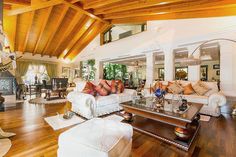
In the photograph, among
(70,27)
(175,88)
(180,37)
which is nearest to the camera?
(175,88)

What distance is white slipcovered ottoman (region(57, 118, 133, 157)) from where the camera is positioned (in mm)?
1200

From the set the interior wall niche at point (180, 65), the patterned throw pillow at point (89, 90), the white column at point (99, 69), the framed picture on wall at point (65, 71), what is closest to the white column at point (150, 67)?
the interior wall niche at point (180, 65)

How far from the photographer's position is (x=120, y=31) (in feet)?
27.9

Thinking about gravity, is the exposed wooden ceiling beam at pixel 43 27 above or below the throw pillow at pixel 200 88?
above

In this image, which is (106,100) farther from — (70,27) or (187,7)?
(70,27)

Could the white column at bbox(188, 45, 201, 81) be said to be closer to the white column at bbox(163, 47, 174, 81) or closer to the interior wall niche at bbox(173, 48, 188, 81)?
the interior wall niche at bbox(173, 48, 188, 81)

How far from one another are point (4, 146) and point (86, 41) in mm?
8212

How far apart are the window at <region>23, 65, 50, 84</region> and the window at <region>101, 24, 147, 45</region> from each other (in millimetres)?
5388

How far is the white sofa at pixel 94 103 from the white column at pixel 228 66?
3.43 meters

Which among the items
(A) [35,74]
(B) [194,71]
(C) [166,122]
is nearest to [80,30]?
(A) [35,74]

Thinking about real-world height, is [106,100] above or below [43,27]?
below

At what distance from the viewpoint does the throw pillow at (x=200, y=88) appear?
4176 millimetres

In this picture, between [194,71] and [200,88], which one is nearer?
[200,88]

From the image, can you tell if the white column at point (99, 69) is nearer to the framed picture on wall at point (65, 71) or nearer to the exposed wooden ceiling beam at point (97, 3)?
the framed picture on wall at point (65, 71)
